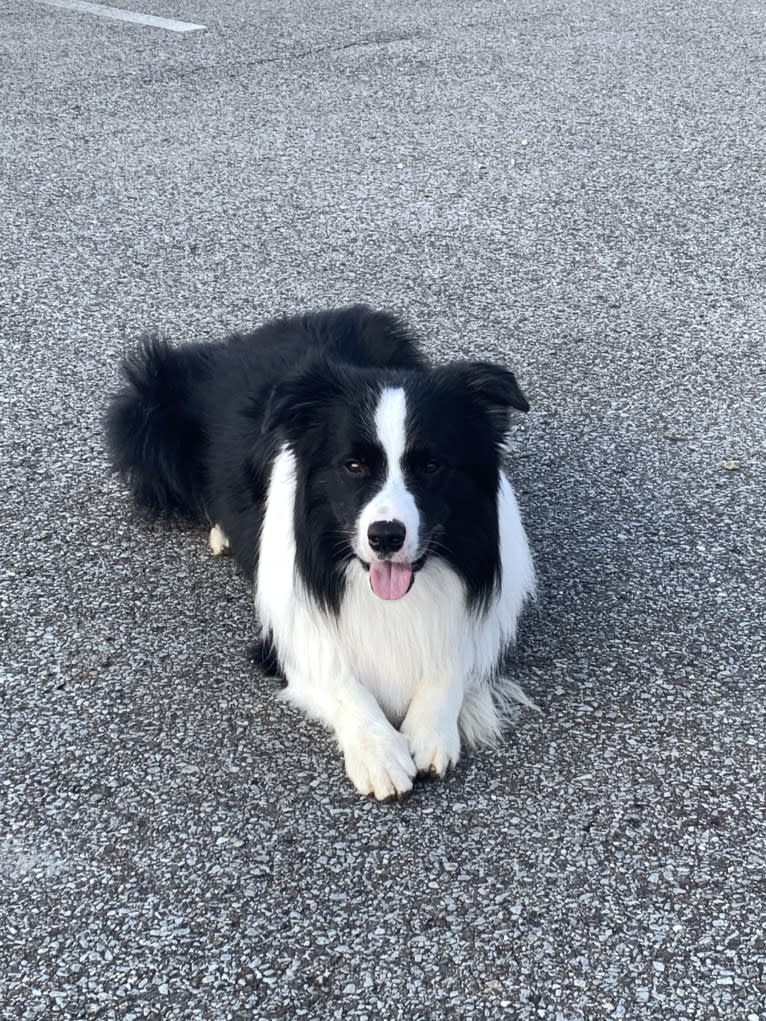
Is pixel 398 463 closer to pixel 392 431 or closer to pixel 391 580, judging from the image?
pixel 392 431

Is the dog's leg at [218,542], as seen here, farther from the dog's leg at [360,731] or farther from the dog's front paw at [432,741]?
the dog's front paw at [432,741]

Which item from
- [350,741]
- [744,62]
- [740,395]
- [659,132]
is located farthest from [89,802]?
[744,62]

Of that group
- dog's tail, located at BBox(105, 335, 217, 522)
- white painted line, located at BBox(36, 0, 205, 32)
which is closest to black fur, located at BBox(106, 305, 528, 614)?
dog's tail, located at BBox(105, 335, 217, 522)

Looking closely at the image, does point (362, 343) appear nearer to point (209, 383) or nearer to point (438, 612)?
point (209, 383)

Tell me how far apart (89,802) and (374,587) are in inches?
37.3

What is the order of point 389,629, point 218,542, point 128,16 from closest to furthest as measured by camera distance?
point 389,629
point 218,542
point 128,16

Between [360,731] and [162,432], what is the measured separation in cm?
157

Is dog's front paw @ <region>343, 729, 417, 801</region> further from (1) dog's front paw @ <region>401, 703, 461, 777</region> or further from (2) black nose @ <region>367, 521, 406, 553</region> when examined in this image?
(2) black nose @ <region>367, 521, 406, 553</region>

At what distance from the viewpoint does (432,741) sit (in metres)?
3.28

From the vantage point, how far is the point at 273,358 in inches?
163

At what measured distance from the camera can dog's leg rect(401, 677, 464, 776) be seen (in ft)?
10.7

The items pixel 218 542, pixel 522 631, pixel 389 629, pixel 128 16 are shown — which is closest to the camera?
pixel 389 629

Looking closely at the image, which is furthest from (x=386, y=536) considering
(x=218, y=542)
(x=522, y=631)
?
(x=218, y=542)

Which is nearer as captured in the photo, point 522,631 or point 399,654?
point 399,654
